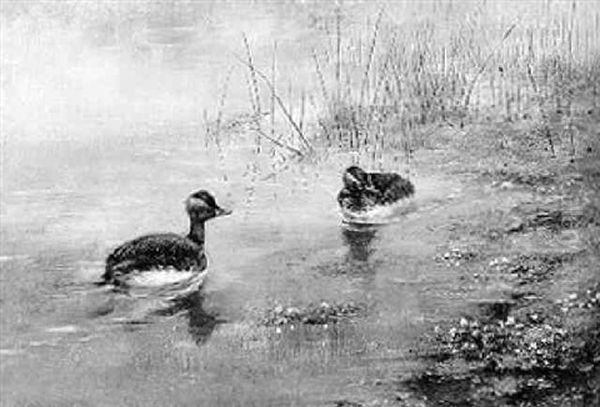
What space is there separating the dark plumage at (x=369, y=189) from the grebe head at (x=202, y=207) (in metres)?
0.29

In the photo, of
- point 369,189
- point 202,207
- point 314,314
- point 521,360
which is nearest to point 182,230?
point 202,207

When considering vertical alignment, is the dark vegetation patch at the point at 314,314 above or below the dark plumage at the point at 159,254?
below

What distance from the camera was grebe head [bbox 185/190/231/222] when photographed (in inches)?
98.2

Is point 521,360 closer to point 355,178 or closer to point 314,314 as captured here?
point 314,314

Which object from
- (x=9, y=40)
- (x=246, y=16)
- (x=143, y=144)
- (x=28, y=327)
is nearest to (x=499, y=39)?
(x=246, y=16)

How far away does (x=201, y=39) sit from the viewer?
9.09 feet

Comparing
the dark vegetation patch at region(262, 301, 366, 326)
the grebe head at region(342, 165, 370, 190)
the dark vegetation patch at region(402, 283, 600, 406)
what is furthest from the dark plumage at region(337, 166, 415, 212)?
the dark vegetation patch at region(402, 283, 600, 406)

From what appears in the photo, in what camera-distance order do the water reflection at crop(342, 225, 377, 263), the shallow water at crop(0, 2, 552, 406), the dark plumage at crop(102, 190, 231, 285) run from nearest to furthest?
the shallow water at crop(0, 2, 552, 406) < the dark plumage at crop(102, 190, 231, 285) < the water reflection at crop(342, 225, 377, 263)

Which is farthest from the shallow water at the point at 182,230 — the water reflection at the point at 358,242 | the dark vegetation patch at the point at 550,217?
the dark vegetation patch at the point at 550,217

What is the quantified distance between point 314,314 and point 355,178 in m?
0.38

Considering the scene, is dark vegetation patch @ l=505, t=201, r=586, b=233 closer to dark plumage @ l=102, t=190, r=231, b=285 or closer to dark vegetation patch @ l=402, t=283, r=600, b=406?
dark vegetation patch @ l=402, t=283, r=600, b=406

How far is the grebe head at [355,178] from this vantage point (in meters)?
2.64

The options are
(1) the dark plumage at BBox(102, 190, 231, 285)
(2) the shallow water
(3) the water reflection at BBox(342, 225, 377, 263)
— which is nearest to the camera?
(2) the shallow water

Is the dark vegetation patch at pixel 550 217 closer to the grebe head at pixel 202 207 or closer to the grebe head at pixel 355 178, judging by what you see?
the grebe head at pixel 355 178
